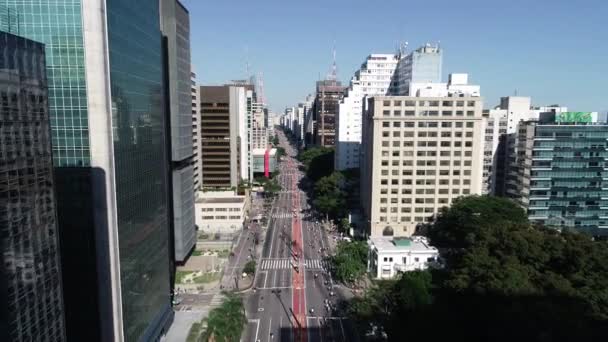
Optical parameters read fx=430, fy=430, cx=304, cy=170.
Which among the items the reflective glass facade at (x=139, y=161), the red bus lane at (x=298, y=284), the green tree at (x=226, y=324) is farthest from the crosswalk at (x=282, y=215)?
the reflective glass facade at (x=139, y=161)

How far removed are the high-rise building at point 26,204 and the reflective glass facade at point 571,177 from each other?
87103mm

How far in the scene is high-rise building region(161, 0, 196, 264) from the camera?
6644 cm

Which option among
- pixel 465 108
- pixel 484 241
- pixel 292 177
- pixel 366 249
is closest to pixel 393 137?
pixel 465 108

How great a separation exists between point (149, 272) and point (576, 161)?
83.3m

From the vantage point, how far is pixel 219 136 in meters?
115

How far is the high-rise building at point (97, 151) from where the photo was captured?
33.3 m

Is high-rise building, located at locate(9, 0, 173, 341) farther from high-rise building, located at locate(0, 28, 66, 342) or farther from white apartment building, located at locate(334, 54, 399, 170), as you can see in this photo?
white apartment building, located at locate(334, 54, 399, 170)

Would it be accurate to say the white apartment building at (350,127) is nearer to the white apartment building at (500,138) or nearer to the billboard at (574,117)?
the white apartment building at (500,138)

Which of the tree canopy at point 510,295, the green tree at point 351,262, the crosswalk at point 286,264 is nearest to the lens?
the tree canopy at point 510,295

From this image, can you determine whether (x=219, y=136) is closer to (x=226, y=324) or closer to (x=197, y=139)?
(x=197, y=139)

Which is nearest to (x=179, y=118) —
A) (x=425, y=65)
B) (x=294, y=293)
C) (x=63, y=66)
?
(x=294, y=293)

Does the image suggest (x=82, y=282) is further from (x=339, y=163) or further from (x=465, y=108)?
(x=339, y=163)

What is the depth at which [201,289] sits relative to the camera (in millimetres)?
68875

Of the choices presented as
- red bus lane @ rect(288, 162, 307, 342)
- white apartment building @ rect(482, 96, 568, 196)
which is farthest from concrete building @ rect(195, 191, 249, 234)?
white apartment building @ rect(482, 96, 568, 196)
